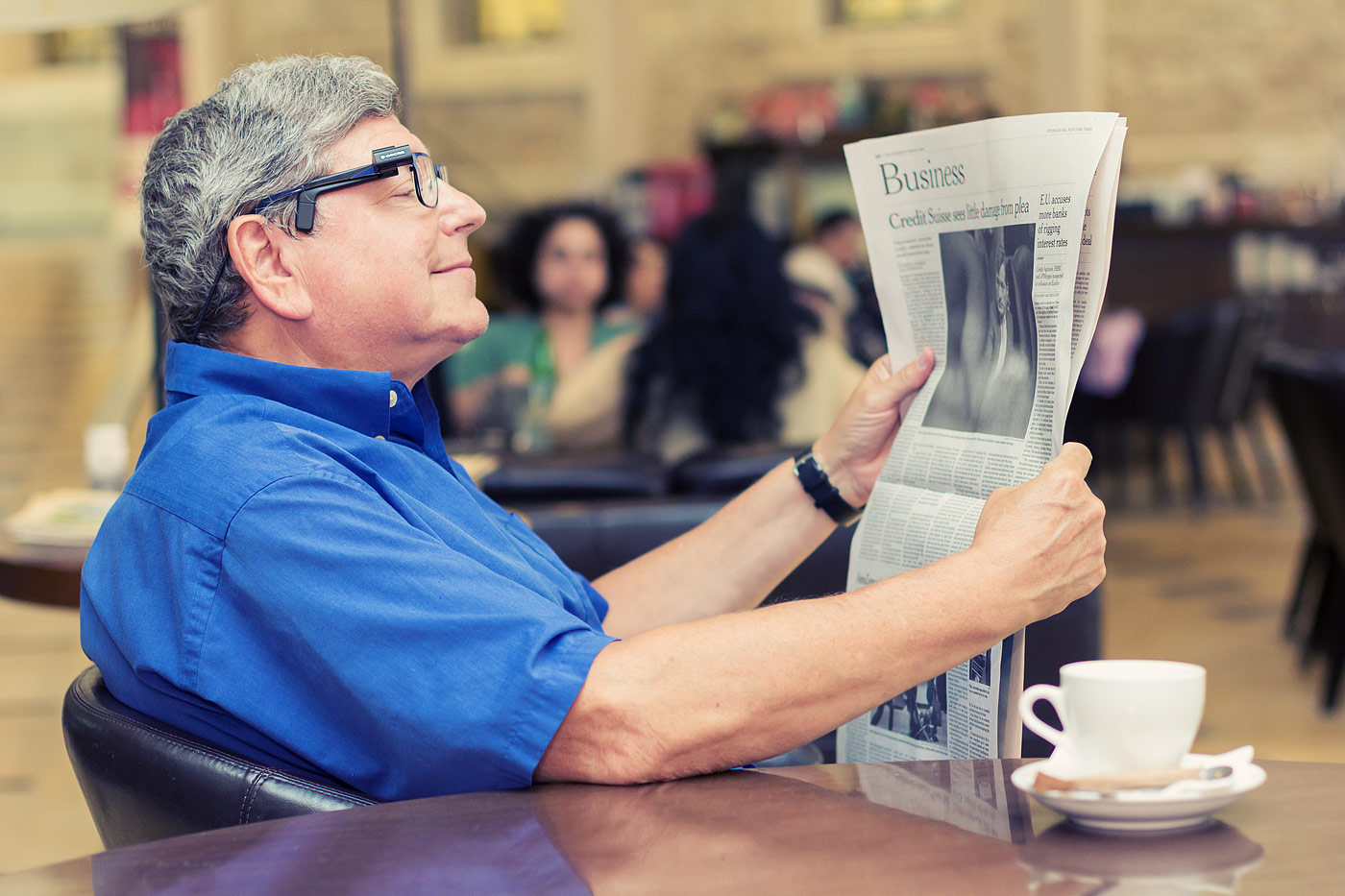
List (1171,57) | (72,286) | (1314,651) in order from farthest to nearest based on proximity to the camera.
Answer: (1171,57) → (72,286) → (1314,651)

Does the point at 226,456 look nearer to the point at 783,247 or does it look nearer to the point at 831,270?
the point at 783,247

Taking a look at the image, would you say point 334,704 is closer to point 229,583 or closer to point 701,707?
point 229,583

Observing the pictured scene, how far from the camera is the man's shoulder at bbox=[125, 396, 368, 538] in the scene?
90 centimetres

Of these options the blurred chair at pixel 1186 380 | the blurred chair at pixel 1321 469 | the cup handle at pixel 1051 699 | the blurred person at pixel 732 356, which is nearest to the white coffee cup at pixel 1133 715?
the cup handle at pixel 1051 699

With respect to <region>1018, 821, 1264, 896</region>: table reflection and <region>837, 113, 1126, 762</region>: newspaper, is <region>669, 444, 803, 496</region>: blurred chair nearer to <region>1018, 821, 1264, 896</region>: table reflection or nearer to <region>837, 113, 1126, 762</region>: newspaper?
<region>837, 113, 1126, 762</region>: newspaper

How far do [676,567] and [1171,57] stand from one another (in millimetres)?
10186

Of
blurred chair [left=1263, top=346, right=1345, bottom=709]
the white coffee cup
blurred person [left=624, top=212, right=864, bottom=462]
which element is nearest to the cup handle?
the white coffee cup

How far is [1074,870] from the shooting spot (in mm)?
650

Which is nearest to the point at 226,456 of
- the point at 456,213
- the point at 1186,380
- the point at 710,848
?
the point at 456,213

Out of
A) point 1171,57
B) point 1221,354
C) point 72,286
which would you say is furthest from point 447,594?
point 1171,57

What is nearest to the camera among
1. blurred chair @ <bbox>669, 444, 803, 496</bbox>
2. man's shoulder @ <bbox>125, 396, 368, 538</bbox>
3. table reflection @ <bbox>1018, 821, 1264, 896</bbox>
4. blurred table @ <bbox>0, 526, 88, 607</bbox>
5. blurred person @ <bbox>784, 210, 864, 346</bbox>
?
table reflection @ <bbox>1018, 821, 1264, 896</bbox>

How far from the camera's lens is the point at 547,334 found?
427 centimetres

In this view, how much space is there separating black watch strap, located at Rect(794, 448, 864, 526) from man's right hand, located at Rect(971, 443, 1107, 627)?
39 cm

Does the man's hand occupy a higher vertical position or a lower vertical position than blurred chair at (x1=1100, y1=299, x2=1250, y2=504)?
higher
